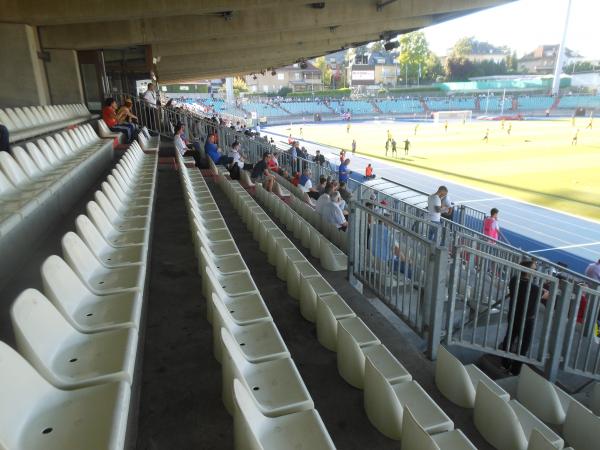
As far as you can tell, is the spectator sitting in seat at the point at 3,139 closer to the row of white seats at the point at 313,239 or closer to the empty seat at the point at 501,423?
the row of white seats at the point at 313,239

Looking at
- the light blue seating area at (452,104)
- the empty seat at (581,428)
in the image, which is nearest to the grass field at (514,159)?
the empty seat at (581,428)

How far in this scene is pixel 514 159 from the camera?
97.5 feet

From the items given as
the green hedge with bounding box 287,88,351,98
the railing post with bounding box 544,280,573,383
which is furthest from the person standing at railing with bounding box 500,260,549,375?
the green hedge with bounding box 287,88,351,98

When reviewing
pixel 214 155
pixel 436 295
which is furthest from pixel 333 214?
pixel 214 155

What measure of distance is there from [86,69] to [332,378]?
16259 mm

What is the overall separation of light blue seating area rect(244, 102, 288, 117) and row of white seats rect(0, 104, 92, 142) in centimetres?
6128

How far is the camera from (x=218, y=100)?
7956 cm

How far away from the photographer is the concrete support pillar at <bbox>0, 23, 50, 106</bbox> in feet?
38.7

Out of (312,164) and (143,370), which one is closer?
(143,370)

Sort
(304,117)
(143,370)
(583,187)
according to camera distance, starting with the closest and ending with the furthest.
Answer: (143,370)
(583,187)
(304,117)

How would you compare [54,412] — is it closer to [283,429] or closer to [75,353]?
[75,353]

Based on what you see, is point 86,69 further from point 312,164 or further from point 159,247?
point 159,247

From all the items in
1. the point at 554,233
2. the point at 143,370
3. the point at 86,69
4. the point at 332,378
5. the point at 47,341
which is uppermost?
the point at 86,69

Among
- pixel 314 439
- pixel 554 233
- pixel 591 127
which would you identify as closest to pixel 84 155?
pixel 314 439
